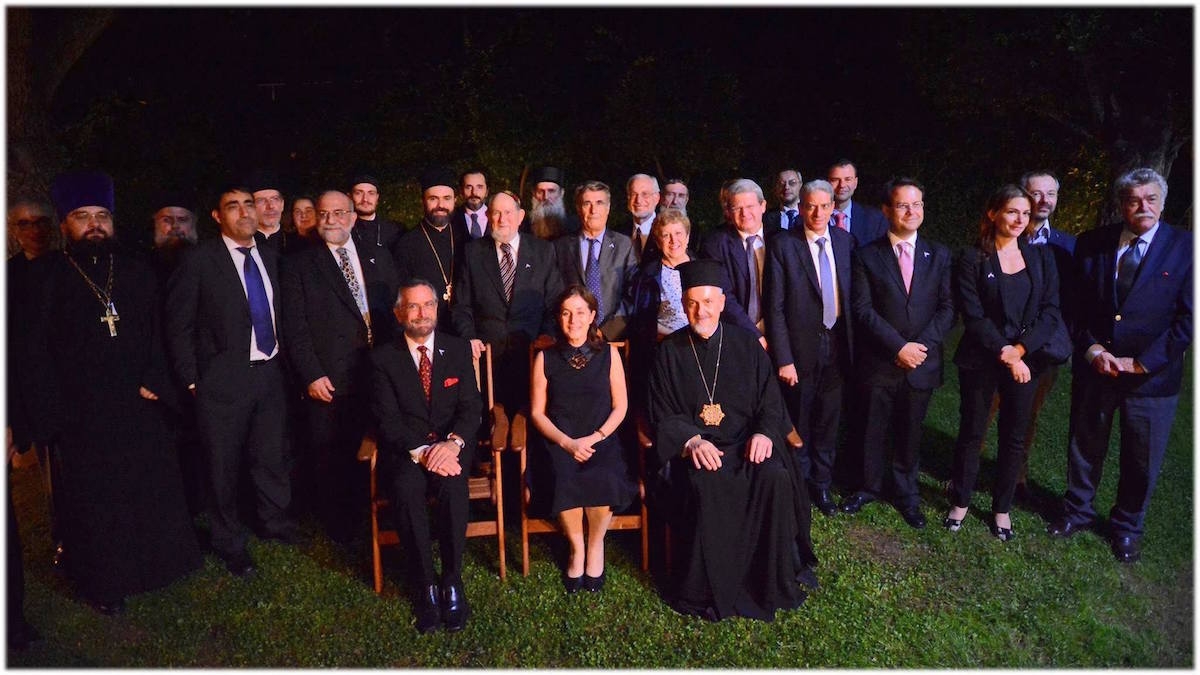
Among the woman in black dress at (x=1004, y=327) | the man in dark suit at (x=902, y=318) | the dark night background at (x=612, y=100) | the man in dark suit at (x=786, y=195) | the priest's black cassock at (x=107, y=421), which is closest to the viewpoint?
the priest's black cassock at (x=107, y=421)

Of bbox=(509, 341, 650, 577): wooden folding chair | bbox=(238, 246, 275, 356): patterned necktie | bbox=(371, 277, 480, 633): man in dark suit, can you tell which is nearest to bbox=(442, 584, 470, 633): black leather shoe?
bbox=(371, 277, 480, 633): man in dark suit

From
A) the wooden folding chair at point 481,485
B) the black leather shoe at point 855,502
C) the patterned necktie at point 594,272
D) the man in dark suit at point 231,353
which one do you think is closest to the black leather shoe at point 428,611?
the wooden folding chair at point 481,485

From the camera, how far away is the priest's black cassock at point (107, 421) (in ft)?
13.6

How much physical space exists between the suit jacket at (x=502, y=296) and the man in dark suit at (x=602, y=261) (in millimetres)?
183

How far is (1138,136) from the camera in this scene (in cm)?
904

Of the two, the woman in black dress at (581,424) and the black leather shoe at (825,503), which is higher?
the woman in black dress at (581,424)

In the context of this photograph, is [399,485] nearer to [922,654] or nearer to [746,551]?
[746,551]

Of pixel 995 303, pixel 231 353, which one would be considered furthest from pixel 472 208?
pixel 995 303

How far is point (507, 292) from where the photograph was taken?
5.21 meters

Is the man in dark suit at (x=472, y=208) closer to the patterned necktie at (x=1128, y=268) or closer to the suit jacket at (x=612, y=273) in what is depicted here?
the suit jacket at (x=612, y=273)

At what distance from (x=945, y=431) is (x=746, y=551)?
3.27 metres

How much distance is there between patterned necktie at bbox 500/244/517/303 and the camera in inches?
205

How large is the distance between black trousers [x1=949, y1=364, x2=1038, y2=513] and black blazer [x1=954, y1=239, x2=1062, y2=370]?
0.11 meters

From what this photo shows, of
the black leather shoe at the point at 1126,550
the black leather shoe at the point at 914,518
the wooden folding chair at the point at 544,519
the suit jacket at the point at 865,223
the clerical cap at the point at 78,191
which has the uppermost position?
the clerical cap at the point at 78,191
